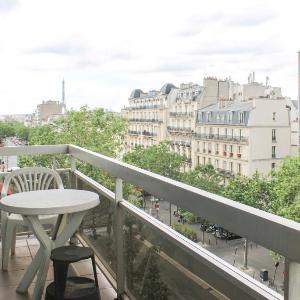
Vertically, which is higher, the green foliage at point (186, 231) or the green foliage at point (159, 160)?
the green foliage at point (186, 231)

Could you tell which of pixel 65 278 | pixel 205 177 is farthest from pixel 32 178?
pixel 205 177

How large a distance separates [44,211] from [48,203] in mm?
129

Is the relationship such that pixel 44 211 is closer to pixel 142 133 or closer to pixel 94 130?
pixel 94 130

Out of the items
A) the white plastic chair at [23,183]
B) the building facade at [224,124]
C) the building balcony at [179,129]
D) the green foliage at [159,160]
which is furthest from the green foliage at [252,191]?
the white plastic chair at [23,183]

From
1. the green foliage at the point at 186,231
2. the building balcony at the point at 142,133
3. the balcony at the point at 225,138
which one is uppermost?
the green foliage at the point at 186,231

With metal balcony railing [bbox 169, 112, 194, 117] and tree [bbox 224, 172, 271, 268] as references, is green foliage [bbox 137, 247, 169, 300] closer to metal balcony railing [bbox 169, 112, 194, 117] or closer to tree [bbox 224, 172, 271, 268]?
tree [bbox 224, 172, 271, 268]

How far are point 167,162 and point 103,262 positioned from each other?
33.7 meters

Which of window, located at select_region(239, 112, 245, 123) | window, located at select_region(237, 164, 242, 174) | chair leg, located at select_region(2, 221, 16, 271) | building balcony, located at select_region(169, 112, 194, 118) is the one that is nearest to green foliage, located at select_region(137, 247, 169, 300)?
chair leg, located at select_region(2, 221, 16, 271)

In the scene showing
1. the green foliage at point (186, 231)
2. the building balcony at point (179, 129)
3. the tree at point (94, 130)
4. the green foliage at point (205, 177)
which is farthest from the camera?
the building balcony at point (179, 129)

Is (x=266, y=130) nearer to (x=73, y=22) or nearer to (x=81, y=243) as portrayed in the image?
(x=73, y=22)

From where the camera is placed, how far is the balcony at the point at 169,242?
1009 millimetres

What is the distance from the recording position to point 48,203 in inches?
87.8

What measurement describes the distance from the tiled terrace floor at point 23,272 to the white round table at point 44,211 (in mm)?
73

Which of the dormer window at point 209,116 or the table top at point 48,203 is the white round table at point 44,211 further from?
the dormer window at point 209,116
